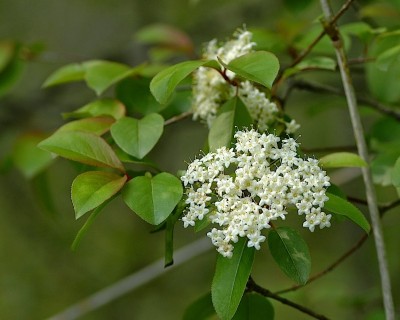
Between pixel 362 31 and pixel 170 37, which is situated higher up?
pixel 362 31

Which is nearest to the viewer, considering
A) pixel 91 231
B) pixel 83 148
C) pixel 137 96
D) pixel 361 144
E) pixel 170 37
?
pixel 83 148

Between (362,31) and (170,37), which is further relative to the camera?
(170,37)

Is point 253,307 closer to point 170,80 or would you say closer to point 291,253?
point 291,253

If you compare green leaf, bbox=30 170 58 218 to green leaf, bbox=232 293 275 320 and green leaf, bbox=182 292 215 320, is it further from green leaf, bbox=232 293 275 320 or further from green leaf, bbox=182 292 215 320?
green leaf, bbox=232 293 275 320

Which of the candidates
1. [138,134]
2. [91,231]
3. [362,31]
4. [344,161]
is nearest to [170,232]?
[138,134]

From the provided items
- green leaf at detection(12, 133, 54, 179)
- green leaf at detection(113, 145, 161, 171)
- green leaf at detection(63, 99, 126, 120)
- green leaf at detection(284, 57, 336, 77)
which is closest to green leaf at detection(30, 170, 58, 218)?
green leaf at detection(12, 133, 54, 179)

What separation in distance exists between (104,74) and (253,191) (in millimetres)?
478

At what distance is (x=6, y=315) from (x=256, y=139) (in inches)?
94.3

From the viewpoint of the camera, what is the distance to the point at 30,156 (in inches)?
62.2

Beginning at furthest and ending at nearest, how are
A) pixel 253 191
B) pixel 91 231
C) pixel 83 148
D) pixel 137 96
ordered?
pixel 91 231 < pixel 137 96 < pixel 83 148 < pixel 253 191

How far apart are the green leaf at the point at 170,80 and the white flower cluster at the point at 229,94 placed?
0.46ft

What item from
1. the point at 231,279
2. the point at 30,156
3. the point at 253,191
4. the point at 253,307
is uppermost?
the point at 253,191

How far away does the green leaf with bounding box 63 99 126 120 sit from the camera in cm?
113

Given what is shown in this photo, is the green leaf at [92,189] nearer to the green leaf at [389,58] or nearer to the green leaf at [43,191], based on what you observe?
the green leaf at [389,58]
